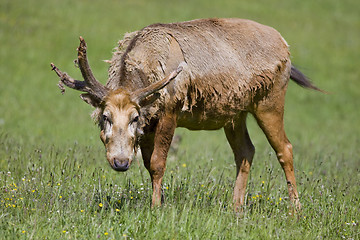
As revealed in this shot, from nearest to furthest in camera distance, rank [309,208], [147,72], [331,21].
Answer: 1. [147,72]
2. [309,208]
3. [331,21]

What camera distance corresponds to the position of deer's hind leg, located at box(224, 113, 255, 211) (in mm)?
7508

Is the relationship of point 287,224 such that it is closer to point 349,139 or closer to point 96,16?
point 349,139

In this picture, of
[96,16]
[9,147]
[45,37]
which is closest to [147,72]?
[9,147]

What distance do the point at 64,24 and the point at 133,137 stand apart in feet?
57.2

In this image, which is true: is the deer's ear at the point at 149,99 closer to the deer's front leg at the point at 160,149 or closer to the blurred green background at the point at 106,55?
the deer's front leg at the point at 160,149

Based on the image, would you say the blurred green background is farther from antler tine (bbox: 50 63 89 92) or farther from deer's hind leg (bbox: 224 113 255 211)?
antler tine (bbox: 50 63 89 92)

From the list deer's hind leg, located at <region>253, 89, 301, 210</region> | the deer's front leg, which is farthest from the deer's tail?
the deer's front leg

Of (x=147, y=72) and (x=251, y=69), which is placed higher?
(x=147, y=72)

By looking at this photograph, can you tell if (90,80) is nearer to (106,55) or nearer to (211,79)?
(211,79)

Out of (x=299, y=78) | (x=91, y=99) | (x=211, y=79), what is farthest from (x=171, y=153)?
(x=91, y=99)

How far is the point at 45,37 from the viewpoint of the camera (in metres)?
20.6

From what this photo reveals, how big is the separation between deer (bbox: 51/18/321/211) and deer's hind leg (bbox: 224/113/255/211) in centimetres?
1

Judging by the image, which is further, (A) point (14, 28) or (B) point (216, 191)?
(A) point (14, 28)

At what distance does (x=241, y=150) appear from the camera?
7.75 metres
